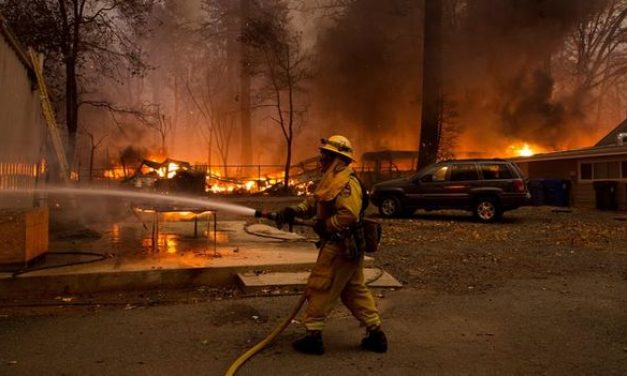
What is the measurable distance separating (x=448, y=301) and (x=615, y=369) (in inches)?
82.1

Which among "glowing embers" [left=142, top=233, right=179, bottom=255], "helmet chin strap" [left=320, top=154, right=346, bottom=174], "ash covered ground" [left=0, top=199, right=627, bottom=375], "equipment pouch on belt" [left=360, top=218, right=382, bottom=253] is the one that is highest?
"helmet chin strap" [left=320, top=154, right=346, bottom=174]

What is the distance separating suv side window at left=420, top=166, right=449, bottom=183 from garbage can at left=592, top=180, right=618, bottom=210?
758 cm

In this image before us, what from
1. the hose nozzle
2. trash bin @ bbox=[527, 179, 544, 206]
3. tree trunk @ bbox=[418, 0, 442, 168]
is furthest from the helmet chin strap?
trash bin @ bbox=[527, 179, 544, 206]

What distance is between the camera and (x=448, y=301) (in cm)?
571

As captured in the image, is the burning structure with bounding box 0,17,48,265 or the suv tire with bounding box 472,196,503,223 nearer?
the burning structure with bounding box 0,17,48,265

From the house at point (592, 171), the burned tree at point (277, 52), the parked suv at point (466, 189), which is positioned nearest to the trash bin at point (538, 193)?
the house at point (592, 171)

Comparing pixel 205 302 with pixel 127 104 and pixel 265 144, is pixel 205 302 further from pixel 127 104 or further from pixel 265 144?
pixel 127 104

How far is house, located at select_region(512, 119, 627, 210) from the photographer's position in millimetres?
18672

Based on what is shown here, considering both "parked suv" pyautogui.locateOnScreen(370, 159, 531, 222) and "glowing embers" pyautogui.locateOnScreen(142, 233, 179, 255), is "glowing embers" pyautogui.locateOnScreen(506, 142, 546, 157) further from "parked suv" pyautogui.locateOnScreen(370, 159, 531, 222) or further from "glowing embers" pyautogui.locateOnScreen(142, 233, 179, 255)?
"glowing embers" pyautogui.locateOnScreen(142, 233, 179, 255)

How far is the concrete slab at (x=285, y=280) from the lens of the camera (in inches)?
231

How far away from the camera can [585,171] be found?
20750mm

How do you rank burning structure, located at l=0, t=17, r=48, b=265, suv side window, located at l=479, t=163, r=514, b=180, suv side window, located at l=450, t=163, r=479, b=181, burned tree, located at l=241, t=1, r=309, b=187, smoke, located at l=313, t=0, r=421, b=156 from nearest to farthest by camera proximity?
burning structure, located at l=0, t=17, r=48, b=265
suv side window, located at l=479, t=163, r=514, b=180
suv side window, located at l=450, t=163, r=479, b=181
burned tree, located at l=241, t=1, r=309, b=187
smoke, located at l=313, t=0, r=421, b=156

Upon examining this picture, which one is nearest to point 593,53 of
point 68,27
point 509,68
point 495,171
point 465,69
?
point 509,68

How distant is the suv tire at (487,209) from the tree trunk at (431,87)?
25.2ft
